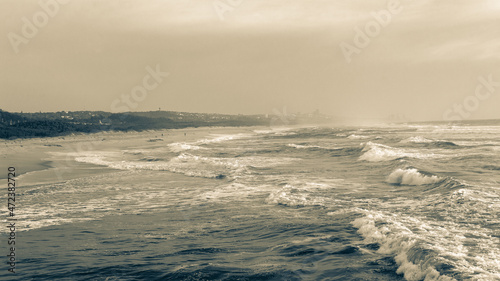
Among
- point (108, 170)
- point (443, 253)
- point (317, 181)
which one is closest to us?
point (443, 253)

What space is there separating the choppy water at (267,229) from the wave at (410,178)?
0.08 metres

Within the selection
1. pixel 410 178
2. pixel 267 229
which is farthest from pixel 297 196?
pixel 410 178

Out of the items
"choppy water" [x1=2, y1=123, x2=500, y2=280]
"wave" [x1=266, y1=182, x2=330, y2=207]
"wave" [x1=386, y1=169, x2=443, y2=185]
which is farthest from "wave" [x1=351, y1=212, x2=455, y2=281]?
"wave" [x1=386, y1=169, x2=443, y2=185]

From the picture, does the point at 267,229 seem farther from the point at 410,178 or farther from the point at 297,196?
the point at 410,178

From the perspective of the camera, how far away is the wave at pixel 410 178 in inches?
692

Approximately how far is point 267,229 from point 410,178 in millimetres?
10533

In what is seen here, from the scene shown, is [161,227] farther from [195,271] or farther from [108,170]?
[108,170]

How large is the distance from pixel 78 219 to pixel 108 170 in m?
14.6

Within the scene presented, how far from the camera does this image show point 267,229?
1072cm

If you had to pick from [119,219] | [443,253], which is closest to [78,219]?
[119,219]

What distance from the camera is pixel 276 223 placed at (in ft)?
37.1

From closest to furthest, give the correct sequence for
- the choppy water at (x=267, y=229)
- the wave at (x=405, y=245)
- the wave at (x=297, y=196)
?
the wave at (x=405, y=245) < the choppy water at (x=267, y=229) < the wave at (x=297, y=196)

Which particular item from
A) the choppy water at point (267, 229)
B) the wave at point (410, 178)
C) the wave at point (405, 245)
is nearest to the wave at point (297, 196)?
the choppy water at point (267, 229)

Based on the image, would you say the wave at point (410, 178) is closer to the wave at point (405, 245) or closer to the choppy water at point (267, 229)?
the choppy water at point (267, 229)
